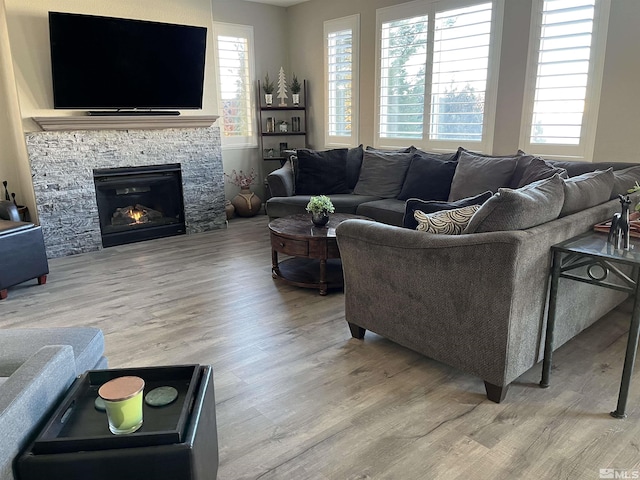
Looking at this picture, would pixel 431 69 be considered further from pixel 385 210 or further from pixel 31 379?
pixel 31 379

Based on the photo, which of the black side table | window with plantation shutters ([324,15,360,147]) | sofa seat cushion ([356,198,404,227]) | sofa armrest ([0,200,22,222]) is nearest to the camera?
the black side table

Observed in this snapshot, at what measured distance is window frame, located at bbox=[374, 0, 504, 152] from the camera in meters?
4.45

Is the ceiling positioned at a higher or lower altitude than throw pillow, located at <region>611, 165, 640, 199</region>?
higher

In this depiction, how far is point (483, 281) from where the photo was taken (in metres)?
2.13

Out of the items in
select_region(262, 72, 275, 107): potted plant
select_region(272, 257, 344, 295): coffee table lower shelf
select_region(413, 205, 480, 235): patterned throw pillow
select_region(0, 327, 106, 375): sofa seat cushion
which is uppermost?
select_region(262, 72, 275, 107): potted plant

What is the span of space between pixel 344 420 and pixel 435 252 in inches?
35.2

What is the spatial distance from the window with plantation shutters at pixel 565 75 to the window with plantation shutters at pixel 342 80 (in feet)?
7.45

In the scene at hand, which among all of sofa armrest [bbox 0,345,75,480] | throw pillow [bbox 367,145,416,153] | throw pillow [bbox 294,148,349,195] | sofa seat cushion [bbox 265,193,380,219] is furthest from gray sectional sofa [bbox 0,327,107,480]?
throw pillow [bbox 367,145,416,153]

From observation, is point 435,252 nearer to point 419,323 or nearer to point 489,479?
point 419,323

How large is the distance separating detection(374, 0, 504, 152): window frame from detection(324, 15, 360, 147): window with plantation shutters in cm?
38

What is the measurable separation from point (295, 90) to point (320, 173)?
1.85 m

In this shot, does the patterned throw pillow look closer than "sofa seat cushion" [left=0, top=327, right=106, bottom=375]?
No

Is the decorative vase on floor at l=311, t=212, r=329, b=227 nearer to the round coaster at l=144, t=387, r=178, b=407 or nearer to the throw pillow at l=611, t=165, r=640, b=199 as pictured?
the throw pillow at l=611, t=165, r=640, b=199

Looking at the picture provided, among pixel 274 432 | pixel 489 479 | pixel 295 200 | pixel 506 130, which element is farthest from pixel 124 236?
pixel 489 479
